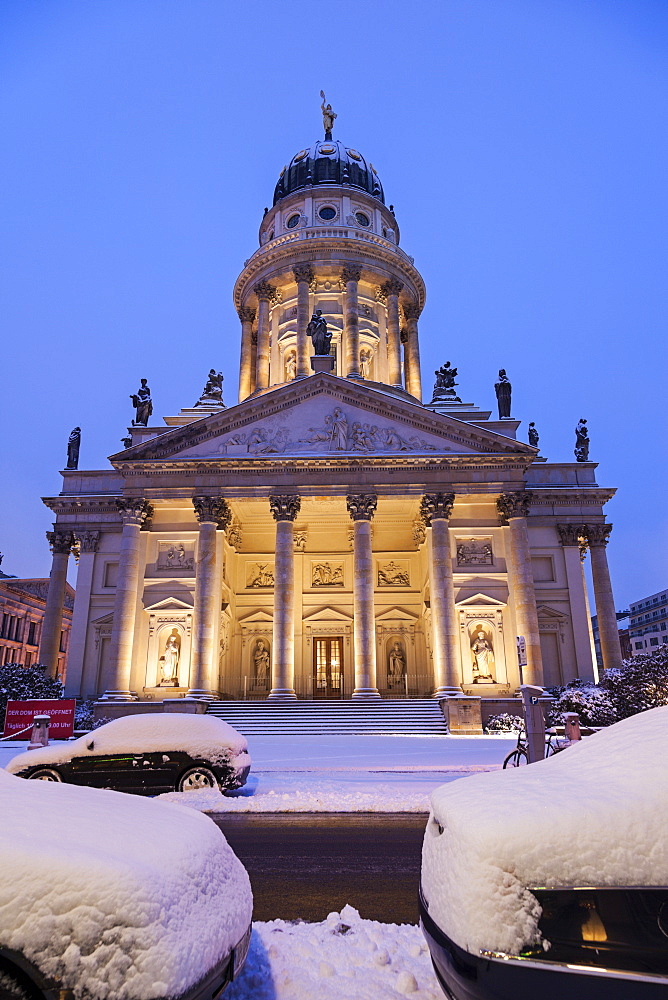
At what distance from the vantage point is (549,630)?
127 feet

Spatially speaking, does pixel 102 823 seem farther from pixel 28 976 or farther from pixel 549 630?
pixel 549 630

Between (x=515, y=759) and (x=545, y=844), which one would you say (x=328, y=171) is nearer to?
(x=515, y=759)

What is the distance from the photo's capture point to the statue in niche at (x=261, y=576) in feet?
138

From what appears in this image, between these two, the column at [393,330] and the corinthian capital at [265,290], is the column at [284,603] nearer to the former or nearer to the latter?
the column at [393,330]

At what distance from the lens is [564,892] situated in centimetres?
287

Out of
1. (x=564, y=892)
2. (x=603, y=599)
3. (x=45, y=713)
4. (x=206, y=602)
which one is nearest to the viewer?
(x=564, y=892)

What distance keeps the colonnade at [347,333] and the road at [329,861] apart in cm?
4037

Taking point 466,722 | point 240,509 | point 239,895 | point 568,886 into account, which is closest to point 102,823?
point 239,895

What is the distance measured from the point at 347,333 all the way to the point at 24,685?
1290 inches

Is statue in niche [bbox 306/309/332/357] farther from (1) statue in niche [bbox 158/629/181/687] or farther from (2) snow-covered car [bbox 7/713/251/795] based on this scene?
(2) snow-covered car [bbox 7/713/251/795]

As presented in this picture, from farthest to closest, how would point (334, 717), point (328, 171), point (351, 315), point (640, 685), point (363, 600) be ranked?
point (328, 171)
point (351, 315)
point (363, 600)
point (334, 717)
point (640, 685)

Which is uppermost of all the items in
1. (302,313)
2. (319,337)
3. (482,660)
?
(302,313)

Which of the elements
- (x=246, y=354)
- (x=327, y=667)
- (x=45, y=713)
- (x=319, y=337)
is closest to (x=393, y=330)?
(x=246, y=354)

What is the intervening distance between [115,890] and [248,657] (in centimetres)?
3962
